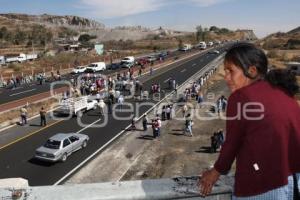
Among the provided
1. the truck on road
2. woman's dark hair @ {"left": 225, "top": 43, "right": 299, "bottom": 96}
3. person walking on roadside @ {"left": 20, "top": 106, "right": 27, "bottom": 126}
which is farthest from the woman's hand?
the truck on road

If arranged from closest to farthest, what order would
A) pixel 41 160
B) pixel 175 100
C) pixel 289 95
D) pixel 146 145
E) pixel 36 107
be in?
pixel 289 95 < pixel 41 160 < pixel 146 145 < pixel 36 107 < pixel 175 100

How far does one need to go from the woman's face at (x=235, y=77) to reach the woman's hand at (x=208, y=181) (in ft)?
2.08

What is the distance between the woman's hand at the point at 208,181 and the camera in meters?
3.24

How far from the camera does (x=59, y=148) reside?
78.7 feet

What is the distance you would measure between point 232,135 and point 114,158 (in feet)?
73.6

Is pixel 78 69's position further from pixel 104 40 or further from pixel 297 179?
pixel 104 40

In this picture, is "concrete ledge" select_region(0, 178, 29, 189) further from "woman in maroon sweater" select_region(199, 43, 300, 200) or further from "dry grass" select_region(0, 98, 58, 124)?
"dry grass" select_region(0, 98, 58, 124)

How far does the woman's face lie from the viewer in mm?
3301

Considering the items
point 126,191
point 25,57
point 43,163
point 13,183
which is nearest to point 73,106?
point 43,163

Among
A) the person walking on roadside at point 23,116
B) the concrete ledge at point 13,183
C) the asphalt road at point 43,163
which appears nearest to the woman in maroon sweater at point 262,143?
the concrete ledge at point 13,183

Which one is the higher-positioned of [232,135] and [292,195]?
[232,135]

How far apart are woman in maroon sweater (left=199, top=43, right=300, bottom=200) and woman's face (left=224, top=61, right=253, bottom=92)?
0.12 meters

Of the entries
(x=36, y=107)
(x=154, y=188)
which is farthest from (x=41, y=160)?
(x=154, y=188)

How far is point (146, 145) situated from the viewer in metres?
28.4
